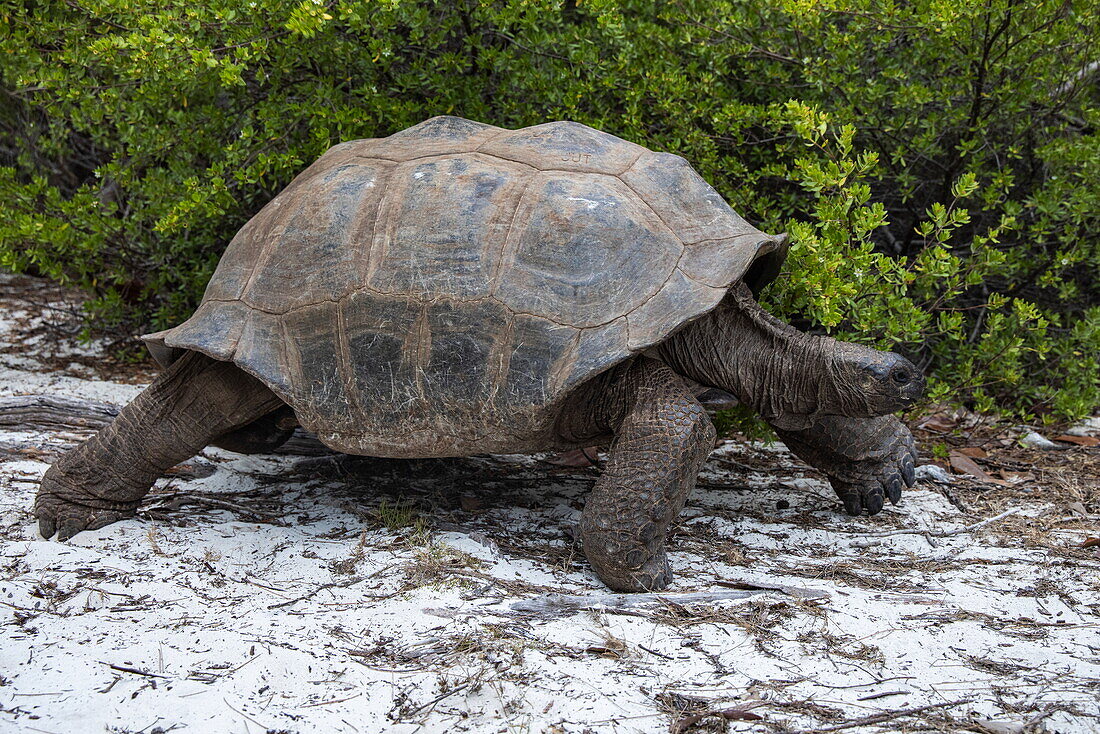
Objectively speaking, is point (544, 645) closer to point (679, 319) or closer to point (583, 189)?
point (679, 319)

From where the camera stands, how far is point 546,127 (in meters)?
3.67

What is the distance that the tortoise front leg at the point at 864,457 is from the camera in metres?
3.86

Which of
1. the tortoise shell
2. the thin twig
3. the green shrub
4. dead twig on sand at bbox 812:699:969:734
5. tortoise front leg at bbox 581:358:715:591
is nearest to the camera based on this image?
dead twig on sand at bbox 812:699:969:734

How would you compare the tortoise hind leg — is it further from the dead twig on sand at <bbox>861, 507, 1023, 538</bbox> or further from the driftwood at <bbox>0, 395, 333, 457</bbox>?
the dead twig on sand at <bbox>861, 507, 1023, 538</bbox>

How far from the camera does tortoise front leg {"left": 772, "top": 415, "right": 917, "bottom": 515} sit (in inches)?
152

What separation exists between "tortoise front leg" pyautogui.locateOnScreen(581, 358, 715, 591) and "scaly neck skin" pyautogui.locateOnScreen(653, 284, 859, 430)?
37 centimetres

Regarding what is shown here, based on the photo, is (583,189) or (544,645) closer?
(544,645)

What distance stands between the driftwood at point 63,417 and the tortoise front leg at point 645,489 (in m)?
1.89

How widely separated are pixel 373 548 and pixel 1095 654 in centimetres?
241

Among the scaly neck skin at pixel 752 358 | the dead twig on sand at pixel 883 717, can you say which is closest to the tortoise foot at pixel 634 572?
the scaly neck skin at pixel 752 358

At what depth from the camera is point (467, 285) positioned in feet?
10.5

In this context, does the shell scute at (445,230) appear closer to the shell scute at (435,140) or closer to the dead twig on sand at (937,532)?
the shell scute at (435,140)

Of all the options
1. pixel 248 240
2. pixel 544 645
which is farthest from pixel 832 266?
pixel 248 240

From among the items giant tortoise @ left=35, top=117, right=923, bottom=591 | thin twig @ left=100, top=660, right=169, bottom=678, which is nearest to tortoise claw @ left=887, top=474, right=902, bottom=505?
giant tortoise @ left=35, top=117, right=923, bottom=591
